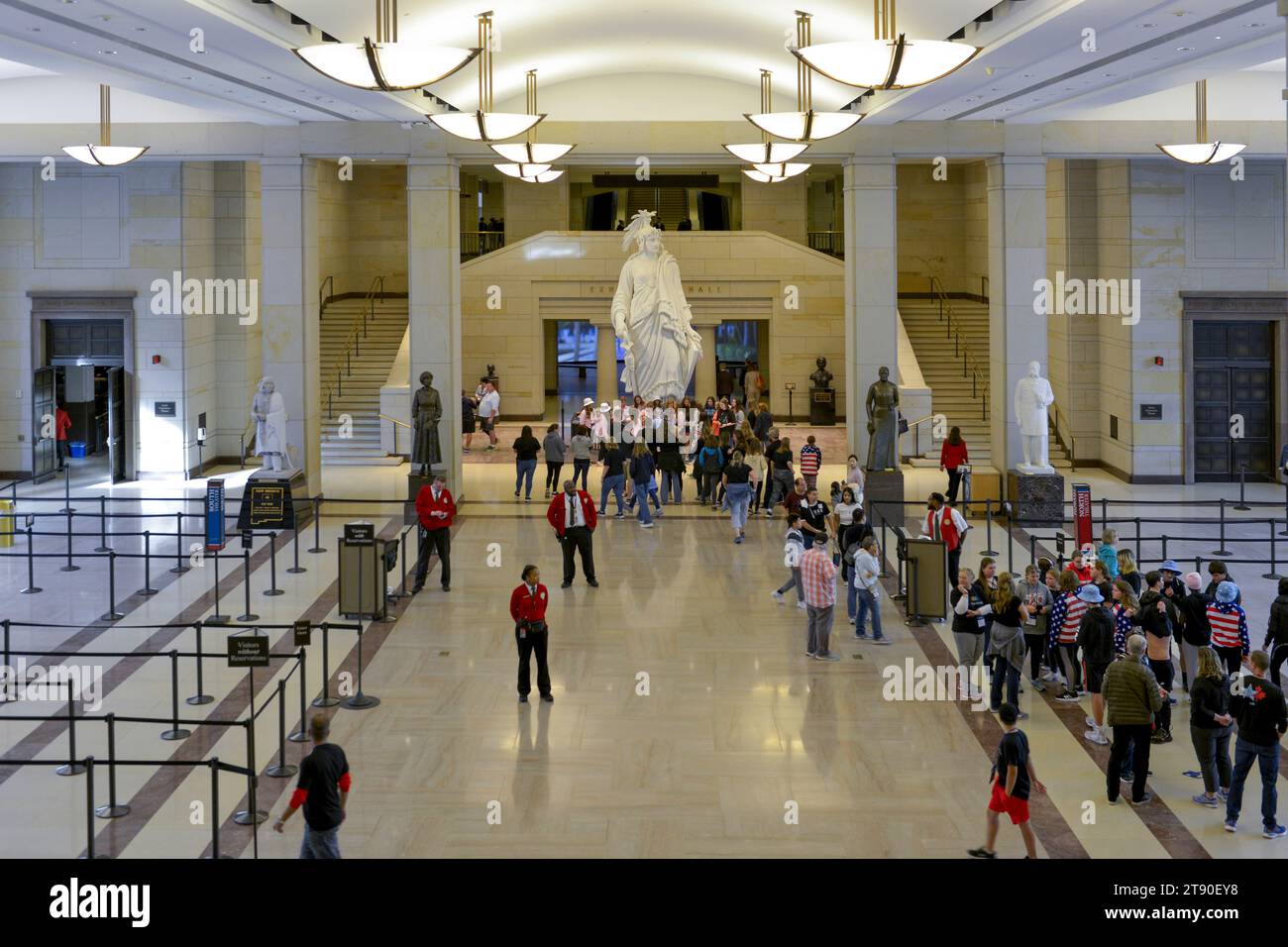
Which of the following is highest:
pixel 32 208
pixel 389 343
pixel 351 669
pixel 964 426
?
pixel 32 208

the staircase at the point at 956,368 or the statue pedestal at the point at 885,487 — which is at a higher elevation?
the staircase at the point at 956,368

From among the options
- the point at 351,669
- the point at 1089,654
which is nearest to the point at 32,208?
the point at 351,669

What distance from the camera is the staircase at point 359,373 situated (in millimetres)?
29875

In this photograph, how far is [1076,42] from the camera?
1605 centimetres

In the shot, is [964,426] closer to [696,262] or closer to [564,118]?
[696,262]

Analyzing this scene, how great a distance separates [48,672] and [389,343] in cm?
2132

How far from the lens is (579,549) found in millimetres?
17781

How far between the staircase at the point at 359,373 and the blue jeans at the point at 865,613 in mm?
15655

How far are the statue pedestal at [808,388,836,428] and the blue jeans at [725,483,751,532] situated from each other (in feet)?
46.8

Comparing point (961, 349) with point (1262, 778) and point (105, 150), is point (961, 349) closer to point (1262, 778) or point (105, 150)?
point (105, 150)

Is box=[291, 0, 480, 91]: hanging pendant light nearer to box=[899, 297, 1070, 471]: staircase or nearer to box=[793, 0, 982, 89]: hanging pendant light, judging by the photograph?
box=[793, 0, 982, 89]: hanging pendant light

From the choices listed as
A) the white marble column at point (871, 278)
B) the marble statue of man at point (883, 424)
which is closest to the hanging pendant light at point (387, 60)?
the marble statue of man at point (883, 424)

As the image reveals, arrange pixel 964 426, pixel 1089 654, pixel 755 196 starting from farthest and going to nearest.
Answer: pixel 755 196 → pixel 964 426 → pixel 1089 654

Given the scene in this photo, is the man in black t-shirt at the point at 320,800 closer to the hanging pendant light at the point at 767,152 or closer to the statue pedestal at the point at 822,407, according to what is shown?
the hanging pendant light at the point at 767,152
